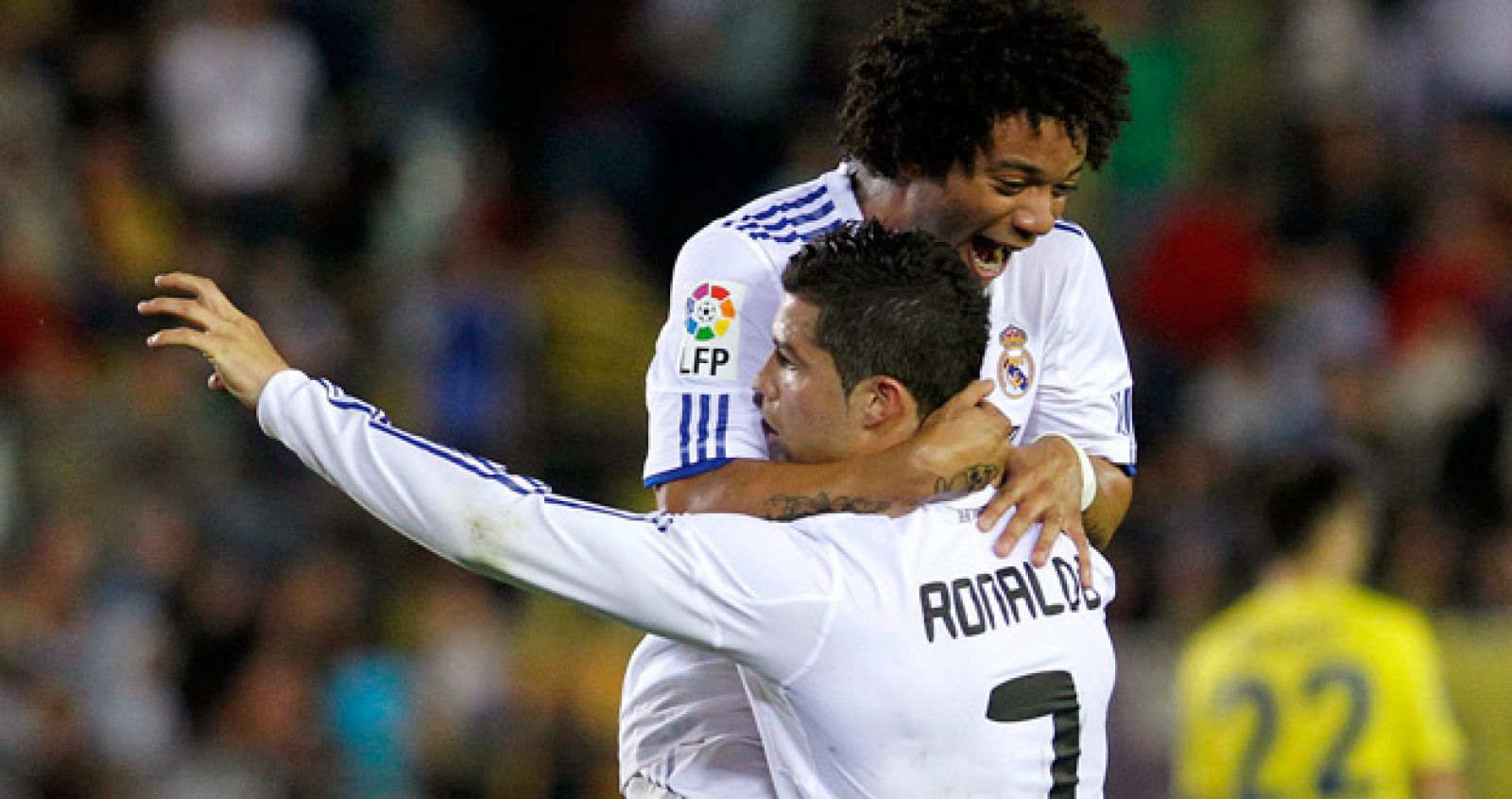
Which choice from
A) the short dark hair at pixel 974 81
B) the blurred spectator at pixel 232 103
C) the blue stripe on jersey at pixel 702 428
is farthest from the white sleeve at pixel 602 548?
the blurred spectator at pixel 232 103

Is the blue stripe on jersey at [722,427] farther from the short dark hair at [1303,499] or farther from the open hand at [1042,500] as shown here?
the short dark hair at [1303,499]

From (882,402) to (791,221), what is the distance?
582 mm

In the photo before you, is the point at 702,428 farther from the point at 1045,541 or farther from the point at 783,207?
the point at 1045,541

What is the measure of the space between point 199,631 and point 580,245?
262 cm

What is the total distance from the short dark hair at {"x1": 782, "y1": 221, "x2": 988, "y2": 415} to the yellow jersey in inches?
121

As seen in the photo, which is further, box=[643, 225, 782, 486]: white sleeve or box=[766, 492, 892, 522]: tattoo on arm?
box=[643, 225, 782, 486]: white sleeve

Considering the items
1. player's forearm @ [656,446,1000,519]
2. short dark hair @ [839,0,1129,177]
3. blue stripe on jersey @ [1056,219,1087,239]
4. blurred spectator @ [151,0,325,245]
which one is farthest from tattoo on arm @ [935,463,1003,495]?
blurred spectator @ [151,0,325,245]

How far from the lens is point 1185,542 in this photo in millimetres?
9281

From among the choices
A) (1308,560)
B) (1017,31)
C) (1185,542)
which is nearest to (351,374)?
(1185,542)

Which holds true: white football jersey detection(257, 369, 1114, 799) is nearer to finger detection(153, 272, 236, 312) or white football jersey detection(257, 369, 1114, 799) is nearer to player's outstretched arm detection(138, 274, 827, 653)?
player's outstretched arm detection(138, 274, 827, 653)

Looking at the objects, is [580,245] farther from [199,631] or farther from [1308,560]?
[1308,560]

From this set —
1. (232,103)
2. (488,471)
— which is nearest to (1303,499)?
(488,471)

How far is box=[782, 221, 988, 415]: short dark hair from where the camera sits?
3543mm

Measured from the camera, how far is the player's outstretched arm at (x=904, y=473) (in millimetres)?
3582
